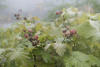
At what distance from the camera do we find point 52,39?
28.5 inches

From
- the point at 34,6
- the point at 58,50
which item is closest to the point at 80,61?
the point at 58,50

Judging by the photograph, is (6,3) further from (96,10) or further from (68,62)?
(68,62)

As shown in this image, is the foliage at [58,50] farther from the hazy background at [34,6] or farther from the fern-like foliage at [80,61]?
the hazy background at [34,6]

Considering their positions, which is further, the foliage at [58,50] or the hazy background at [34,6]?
the hazy background at [34,6]

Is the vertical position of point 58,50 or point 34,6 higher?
point 34,6

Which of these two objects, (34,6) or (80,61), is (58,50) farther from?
(34,6)

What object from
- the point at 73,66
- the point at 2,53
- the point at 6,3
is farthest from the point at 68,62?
the point at 6,3

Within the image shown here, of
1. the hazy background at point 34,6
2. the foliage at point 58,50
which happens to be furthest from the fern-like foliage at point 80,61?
the hazy background at point 34,6

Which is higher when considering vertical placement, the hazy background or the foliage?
the hazy background

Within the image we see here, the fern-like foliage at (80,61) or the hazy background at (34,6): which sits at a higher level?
the hazy background at (34,6)

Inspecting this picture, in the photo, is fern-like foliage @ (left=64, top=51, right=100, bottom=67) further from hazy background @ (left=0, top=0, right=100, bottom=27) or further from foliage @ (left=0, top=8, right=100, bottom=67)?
hazy background @ (left=0, top=0, right=100, bottom=27)

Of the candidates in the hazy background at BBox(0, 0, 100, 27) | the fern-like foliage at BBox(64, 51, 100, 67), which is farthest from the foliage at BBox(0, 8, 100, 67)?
the hazy background at BBox(0, 0, 100, 27)

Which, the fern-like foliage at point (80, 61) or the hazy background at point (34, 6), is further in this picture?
the hazy background at point (34, 6)

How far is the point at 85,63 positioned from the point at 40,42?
21 centimetres
